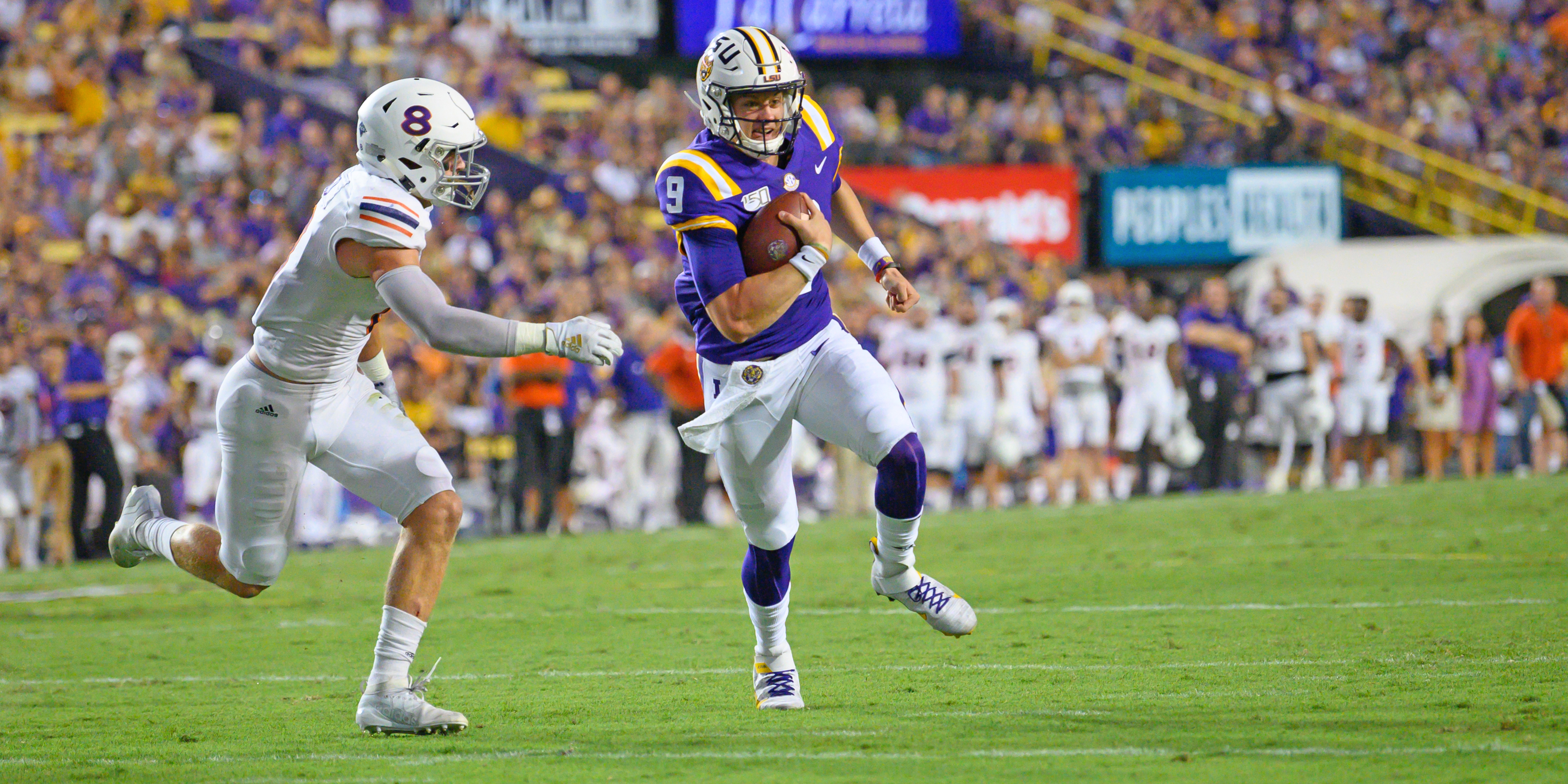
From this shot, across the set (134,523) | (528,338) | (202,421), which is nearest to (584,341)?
(528,338)

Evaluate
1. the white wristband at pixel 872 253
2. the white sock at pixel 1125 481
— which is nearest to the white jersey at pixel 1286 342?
the white sock at pixel 1125 481

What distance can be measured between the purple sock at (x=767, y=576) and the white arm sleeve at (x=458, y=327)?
1207mm

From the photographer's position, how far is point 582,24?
76.0 ft

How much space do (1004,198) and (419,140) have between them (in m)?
17.1

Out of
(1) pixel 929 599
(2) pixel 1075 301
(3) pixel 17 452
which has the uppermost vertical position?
(2) pixel 1075 301

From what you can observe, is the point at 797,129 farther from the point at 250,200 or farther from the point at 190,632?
the point at 250,200

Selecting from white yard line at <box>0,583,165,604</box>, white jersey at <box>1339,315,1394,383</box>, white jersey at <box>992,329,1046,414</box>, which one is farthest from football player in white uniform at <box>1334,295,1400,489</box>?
white yard line at <box>0,583,165,604</box>

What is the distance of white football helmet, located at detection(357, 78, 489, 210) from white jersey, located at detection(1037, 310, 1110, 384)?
10695 mm

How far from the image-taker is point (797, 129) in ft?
18.9

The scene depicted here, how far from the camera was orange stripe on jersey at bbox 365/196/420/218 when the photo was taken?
197 inches

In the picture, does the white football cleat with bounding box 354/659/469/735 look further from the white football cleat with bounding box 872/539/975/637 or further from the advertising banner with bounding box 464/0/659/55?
the advertising banner with bounding box 464/0/659/55

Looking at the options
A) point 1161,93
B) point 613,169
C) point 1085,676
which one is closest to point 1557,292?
point 1161,93

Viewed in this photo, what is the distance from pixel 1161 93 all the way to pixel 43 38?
1415 cm

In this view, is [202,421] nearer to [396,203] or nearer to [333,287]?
[333,287]
